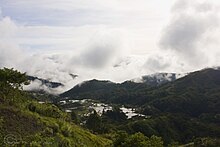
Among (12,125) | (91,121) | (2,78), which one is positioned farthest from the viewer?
(91,121)

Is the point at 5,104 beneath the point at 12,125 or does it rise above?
above

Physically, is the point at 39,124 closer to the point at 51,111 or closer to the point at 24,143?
the point at 24,143

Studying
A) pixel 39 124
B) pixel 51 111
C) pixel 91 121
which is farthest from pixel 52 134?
pixel 91 121

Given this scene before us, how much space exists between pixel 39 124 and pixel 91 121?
100 m

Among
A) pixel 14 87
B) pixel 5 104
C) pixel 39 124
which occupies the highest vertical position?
pixel 14 87

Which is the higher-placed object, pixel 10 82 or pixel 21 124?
pixel 10 82

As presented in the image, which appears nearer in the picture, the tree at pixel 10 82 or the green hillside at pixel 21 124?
the green hillside at pixel 21 124

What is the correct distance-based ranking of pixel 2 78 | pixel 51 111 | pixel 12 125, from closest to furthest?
pixel 12 125
pixel 2 78
pixel 51 111

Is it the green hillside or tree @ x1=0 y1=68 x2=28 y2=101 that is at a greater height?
tree @ x1=0 y1=68 x2=28 y2=101

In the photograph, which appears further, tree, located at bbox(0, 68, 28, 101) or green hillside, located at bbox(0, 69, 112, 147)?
tree, located at bbox(0, 68, 28, 101)

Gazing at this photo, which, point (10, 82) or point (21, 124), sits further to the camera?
point (10, 82)

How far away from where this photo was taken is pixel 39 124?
6272 centimetres

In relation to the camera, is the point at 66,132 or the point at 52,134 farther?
the point at 66,132

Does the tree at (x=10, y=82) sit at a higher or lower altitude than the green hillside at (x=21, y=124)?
higher
